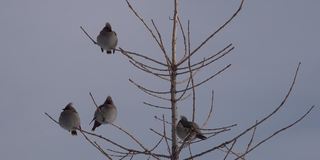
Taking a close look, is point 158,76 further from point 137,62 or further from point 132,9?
point 132,9

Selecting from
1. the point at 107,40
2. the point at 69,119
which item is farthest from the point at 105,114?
the point at 107,40

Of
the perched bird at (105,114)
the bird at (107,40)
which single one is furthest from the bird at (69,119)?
the bird at (107,40)

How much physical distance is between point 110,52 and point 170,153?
607cm

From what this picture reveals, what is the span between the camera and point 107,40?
509 inches

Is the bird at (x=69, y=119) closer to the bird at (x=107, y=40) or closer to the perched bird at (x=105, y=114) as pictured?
the perched bird at (x=105, y=114)

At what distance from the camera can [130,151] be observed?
7.20 metres

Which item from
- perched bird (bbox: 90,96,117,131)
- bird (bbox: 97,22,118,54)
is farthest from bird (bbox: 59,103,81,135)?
bird (bbox: 97,22,118,54)

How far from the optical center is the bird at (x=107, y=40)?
1281 centimetres

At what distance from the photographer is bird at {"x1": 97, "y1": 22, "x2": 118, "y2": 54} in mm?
12813

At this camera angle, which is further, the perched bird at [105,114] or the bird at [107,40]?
the bird at [107,40]

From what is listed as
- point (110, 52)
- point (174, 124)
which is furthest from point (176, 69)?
point (110, 52)

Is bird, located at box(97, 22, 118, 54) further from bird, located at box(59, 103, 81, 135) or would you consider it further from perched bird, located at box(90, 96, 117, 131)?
bird, located at box(59, 103, 81, 135)

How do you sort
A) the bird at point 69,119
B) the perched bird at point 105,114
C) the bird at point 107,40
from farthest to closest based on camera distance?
1. the bird at point 107,40
2. the perched bird at point 105,114
3. the bird at point 69,119

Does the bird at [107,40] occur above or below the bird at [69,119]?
above
